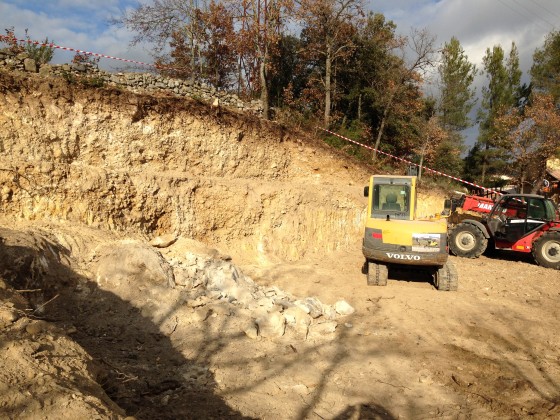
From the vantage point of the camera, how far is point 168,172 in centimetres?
1021

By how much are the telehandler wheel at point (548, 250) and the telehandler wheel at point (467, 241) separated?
1.22m

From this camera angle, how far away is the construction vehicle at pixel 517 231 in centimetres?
1016

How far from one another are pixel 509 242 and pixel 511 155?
1393cm

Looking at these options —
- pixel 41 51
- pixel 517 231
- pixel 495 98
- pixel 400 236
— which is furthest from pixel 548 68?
pixel 41 51

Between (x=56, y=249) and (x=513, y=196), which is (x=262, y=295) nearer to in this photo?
(x=56, y=249)

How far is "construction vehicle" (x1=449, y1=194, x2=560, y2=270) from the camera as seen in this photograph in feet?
33.3

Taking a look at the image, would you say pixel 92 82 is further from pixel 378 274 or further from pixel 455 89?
pixel 455 89

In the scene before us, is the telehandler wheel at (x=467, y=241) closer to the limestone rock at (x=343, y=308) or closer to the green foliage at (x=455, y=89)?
the limestone rock at (x=343, y=308)

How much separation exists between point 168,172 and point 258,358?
640cm

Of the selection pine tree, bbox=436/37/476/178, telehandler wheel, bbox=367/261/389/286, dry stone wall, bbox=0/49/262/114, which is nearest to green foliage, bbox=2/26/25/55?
dry stone wall, bbox=0/49/262/114

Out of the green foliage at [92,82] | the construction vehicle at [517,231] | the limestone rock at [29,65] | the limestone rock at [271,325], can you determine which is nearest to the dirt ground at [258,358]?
the limestone rock at [271,325]

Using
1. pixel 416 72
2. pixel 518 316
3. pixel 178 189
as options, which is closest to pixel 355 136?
pixel 416 72

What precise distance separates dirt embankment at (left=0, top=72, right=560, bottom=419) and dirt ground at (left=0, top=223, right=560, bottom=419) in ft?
0.08

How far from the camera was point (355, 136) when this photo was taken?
17531 millimetres
